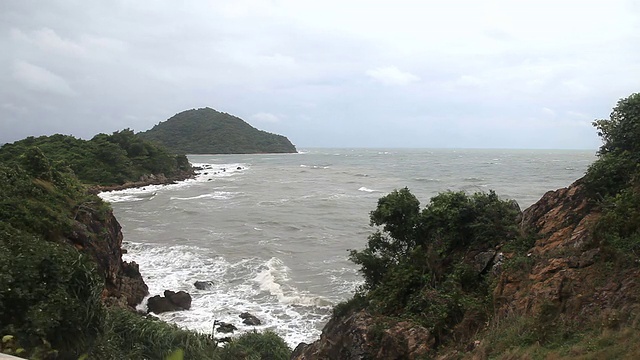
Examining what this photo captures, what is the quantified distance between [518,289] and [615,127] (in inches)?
217

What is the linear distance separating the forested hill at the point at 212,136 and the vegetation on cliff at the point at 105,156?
266 feet

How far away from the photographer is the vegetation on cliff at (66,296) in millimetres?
6816

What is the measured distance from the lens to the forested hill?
15338 cm

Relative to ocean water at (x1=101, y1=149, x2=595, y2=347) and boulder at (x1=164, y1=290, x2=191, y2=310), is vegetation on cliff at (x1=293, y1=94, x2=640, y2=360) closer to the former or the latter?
ocean water at (x1=101, y1=149, x2=595, y2=347)

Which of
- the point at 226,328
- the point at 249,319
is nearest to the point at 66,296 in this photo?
the point at 226,328

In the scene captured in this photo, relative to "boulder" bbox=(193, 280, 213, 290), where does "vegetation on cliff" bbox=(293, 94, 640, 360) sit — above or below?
above

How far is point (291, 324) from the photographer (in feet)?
50.3

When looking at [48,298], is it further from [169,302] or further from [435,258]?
[169,302]

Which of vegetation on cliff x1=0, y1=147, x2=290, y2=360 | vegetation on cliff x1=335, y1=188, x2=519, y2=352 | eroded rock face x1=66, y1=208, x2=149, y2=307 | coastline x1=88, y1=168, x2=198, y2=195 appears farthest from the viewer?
coastline x1=88, y1=168, x2=198, y2=195

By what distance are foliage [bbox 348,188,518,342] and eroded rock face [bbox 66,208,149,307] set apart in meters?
9.20

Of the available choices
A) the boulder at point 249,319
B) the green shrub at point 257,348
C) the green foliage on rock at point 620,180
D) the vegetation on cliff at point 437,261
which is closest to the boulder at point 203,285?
the boulder at point 249,319

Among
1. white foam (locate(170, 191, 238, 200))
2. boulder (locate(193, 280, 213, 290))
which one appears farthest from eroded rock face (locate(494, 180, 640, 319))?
white foam (locate(170, 191, 238, 200))

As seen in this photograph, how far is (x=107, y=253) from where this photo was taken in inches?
626

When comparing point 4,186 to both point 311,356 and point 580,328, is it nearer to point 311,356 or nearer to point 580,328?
point 311,356
